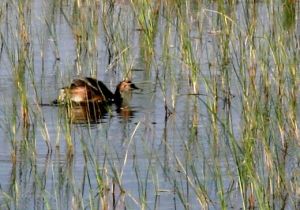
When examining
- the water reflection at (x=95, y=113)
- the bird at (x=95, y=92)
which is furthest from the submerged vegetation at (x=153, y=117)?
the bird at (x=95, y=92)

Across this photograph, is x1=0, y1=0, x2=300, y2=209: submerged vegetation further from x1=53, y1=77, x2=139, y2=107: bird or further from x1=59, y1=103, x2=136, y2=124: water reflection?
x1=53, y1=77, x2=139, y2=107: bird

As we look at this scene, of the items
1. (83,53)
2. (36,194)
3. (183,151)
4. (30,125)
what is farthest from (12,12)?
(36,194)

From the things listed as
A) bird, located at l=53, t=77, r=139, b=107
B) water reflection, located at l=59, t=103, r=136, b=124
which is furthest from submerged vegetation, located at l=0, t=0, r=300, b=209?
bird, located at l=53, t=77, r=139, b=107

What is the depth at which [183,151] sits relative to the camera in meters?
8.05

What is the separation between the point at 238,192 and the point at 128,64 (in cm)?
410

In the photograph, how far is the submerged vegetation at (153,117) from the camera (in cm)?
665

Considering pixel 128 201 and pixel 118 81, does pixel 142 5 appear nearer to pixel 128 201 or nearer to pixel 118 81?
pixel 118 81

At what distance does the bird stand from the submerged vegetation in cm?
14

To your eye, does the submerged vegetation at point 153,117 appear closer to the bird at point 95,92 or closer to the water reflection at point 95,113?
the water reflection at point 95,113

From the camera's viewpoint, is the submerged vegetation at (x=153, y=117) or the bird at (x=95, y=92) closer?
the submerged vegetation at (x=153, y=117)

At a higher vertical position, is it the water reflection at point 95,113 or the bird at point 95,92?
the bird at point 95,92

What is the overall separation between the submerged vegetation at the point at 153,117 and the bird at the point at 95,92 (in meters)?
0.14

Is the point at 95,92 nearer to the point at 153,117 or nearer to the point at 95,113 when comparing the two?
the point at 95,113

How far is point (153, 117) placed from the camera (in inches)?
366
